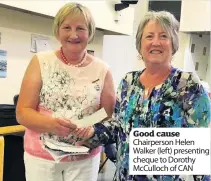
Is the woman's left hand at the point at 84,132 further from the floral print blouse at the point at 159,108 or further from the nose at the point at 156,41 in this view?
the nose at the point at 156,41

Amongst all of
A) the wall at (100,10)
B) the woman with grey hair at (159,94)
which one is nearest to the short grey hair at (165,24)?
the woman with grey hair at (159,94)

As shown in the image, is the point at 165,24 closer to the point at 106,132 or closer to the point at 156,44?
the point at 156,44

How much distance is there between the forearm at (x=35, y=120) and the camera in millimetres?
841

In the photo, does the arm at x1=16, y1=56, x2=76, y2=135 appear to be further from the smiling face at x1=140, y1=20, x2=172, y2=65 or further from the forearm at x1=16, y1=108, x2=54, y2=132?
the smiling face at x1=140, y1=20, x2=172, y2=65

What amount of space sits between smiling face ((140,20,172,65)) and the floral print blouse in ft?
0.19

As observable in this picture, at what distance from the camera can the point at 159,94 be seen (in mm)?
719

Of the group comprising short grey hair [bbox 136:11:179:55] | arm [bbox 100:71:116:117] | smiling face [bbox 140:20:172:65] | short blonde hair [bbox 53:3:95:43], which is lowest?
arm [bbox 100:71:116:117]

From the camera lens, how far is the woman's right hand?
2.70ft

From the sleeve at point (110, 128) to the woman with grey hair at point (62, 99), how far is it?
0.04 m

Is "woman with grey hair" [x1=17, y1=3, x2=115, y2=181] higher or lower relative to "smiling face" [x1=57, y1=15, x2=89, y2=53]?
lower

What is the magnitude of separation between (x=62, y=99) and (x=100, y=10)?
1021 millimetres
